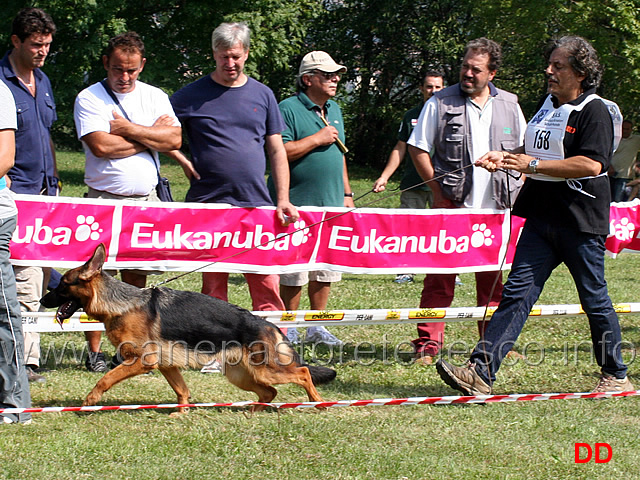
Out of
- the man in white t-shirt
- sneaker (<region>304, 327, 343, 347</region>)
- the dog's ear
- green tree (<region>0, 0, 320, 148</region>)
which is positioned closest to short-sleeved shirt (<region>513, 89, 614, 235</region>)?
sneaker (<region>304, 327, 343, 347</region>)

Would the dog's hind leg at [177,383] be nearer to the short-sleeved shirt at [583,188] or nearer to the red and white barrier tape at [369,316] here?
the red and white barrier tape at [369,316]

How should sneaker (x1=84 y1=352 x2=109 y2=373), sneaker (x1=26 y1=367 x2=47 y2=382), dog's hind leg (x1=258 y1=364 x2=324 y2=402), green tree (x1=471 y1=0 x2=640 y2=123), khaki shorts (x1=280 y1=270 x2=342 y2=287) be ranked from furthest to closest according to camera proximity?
1. green tree (x1=471 y1=0 x2=640 y2=123)
2. khaki shorts (x1=280 y1=270 x2=342 y2=287)
3. sneaker (x1=84 y1=352 x2=109 y2=373)
4. sneaker (x1=26 y1=367 x2=47 y2=382)
5. dog's hind leg (x1=258 y1=364 x2=324 y2=402)

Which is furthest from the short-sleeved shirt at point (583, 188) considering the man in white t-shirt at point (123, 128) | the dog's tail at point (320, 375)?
the man in white t-shirt at point (123, 128)

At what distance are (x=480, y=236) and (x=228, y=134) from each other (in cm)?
219

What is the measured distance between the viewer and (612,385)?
5.05 m

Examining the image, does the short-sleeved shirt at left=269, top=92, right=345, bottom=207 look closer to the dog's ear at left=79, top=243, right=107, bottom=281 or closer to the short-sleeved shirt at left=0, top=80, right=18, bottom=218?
the dog's ear at left=79, top=243, right=107, bottom=281

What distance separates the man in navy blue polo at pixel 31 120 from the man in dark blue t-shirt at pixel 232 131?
3.05 ft

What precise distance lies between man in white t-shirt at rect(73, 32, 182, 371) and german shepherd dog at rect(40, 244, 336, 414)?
38.0 inches

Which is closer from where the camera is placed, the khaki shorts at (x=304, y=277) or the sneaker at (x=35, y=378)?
the sneaker at (x=35, y=378)

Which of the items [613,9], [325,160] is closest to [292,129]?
[325,160]

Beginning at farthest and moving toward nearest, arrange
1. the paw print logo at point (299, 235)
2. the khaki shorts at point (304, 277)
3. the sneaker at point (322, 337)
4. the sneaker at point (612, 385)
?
the sneaker at point (322, 337)
the khaki shorts at point (304, 277)
the paw print logo at point (299, 235)
the sneaker at point (612, 385)

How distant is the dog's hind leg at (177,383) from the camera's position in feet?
15.5

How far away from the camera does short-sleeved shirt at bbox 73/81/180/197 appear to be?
535cm

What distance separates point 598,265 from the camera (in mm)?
4902
